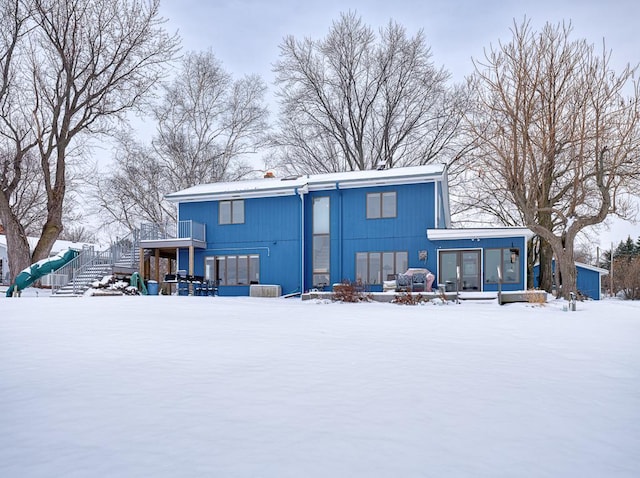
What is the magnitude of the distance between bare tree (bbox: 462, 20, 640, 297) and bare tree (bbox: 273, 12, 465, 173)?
31.0 feet

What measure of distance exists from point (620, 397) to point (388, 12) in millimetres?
27146

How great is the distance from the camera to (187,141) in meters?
27.2

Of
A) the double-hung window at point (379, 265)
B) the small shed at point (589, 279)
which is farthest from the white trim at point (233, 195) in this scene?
the small shed at point (589, 279)

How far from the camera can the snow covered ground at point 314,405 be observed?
2.57 metres

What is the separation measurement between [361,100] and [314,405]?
→ 26.4 metres

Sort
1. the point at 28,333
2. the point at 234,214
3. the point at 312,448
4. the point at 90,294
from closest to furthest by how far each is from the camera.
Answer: the point at 312,448 < the point at 28,333 < the point at 90,294 < the point at 234,214

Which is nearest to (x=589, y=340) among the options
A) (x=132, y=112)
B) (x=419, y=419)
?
(x=419, y=419)

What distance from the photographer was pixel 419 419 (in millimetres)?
3240

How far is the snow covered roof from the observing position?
58.0 ft

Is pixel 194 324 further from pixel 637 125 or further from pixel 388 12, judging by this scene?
pixel 388 12

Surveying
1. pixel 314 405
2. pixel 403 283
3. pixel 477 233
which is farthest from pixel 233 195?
pixel 314 405

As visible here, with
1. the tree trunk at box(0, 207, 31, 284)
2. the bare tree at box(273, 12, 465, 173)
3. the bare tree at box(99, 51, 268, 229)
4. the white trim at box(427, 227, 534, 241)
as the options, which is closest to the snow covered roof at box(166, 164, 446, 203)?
the white trim at box(427, 227, 534, 241)

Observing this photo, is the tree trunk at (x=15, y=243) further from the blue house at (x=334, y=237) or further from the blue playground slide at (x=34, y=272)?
the blue house at (x=334, y=237)

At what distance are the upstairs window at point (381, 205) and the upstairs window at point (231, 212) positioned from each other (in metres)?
5.34
